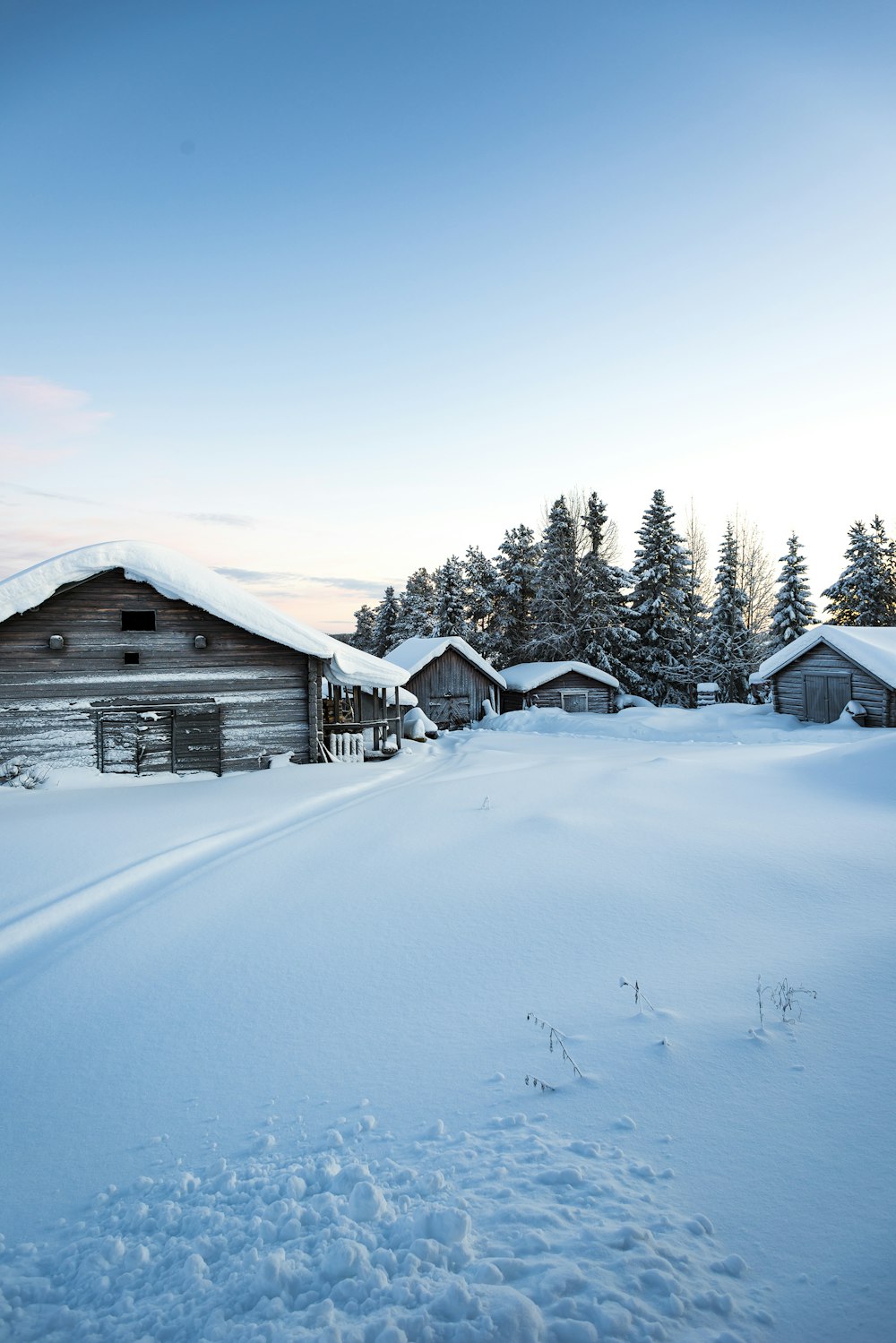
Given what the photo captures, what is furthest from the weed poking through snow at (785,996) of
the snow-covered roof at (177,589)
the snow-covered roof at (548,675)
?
the snow-covered roof at (548,675)

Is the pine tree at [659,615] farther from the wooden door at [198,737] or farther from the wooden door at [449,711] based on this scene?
the wooden door at [198,737]

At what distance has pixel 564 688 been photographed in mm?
38125

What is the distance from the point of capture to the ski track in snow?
6770 mm

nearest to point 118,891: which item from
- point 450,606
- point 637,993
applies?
point 637,993

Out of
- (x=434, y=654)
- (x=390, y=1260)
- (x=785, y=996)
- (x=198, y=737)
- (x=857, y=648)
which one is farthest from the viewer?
(x=434, y=654)

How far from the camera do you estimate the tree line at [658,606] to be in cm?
4316

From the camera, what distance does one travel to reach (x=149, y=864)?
29.9ft

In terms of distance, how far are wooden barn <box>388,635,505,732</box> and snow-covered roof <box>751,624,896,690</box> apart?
1383 cm

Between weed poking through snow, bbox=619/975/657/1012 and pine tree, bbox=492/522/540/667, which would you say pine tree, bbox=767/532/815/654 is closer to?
pine tree, bbox=492/522/540/667

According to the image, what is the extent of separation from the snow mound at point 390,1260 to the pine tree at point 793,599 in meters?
43.0

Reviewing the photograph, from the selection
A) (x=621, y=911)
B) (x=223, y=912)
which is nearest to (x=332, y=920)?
(x=223, y=912)

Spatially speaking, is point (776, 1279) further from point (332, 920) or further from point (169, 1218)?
point (332, 920)

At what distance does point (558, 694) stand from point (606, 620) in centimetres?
791

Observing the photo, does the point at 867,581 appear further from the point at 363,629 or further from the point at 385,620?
the point at 363,629
